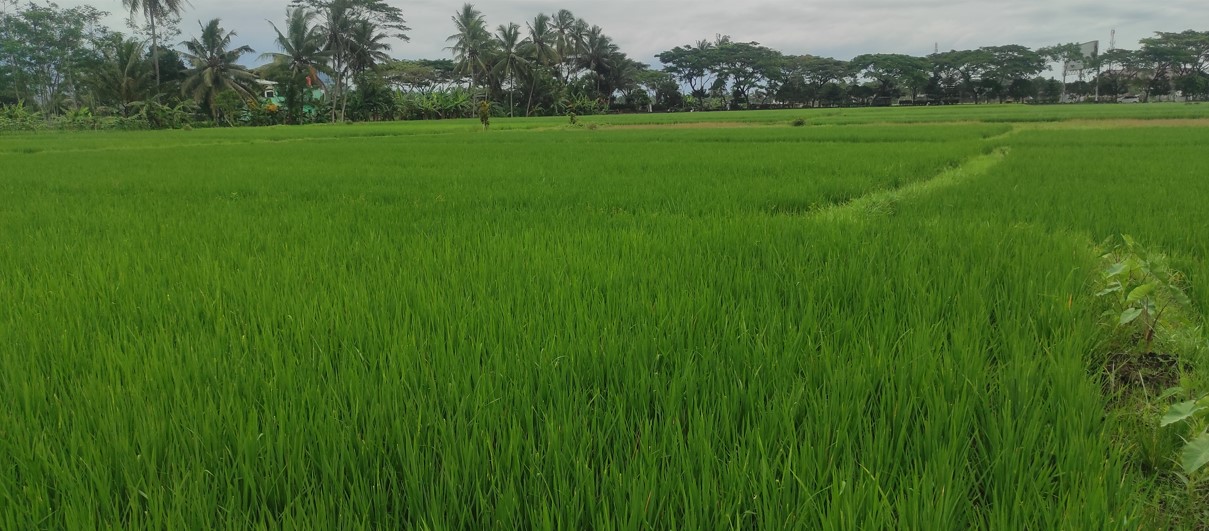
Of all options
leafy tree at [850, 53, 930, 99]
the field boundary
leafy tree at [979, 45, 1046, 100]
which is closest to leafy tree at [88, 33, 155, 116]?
the field boundary

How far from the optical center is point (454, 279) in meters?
2.02

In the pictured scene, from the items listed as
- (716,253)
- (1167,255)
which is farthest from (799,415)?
(1167,255)

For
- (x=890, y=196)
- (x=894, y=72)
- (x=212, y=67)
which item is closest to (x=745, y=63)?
(x=894, y=72)

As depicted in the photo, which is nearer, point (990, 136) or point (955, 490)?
point (955, 490)

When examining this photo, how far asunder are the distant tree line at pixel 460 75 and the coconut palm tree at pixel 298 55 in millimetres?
78

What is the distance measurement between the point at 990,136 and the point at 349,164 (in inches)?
434

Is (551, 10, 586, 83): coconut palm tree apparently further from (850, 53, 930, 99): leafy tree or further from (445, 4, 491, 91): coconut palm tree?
(850, 53, 930, 99): leafy tree

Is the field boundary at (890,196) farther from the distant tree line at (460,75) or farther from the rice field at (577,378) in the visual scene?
the distant tree line at (460,75)

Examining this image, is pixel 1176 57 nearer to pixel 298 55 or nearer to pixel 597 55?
pixel 597 55

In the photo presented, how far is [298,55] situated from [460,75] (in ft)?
42.5

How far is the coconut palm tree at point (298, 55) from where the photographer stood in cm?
3228

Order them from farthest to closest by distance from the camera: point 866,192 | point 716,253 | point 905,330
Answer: point 866,192
point 716,253
point 905,330

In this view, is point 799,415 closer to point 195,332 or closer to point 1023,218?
point 195,332

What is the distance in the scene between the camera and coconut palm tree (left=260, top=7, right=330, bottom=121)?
32.3m
